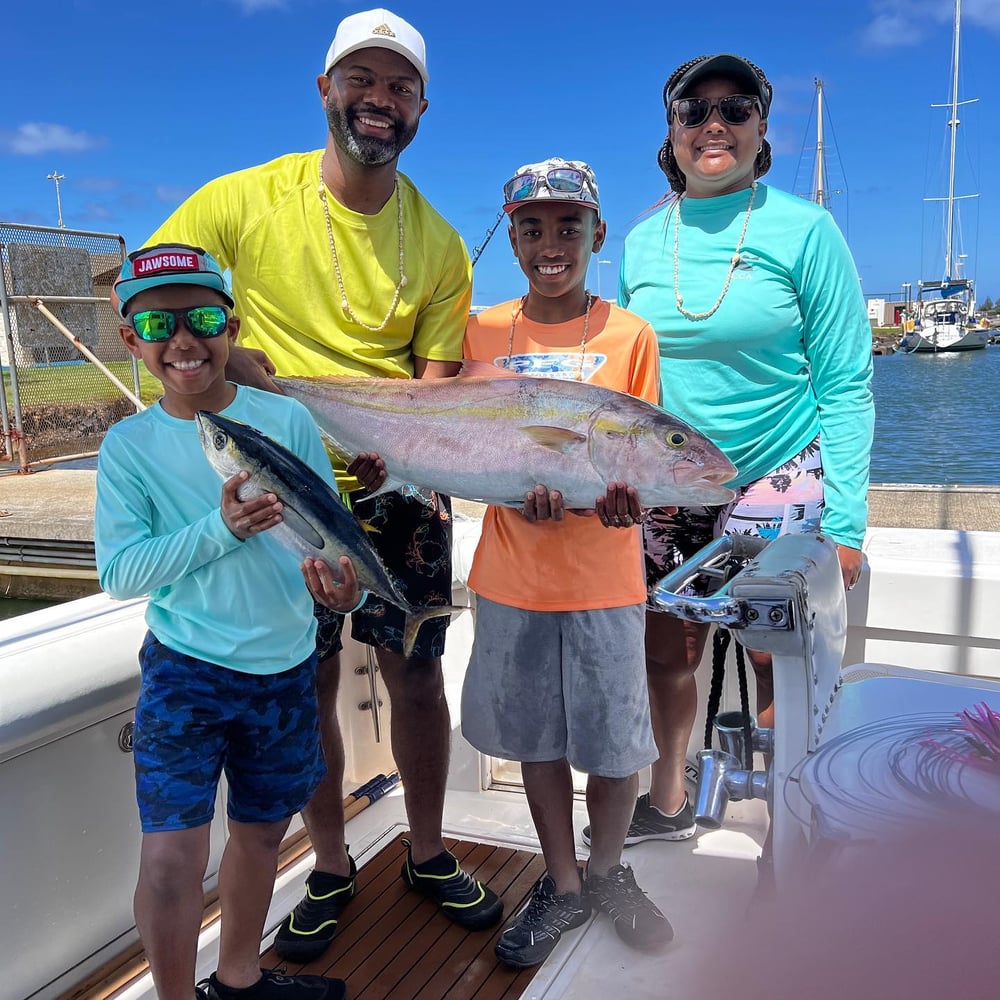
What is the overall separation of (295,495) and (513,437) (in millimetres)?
601

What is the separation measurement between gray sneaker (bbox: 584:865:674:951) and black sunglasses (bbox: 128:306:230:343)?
1.80 meters

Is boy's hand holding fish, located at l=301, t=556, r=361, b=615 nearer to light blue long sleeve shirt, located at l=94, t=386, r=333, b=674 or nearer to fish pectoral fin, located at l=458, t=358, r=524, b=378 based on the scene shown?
light blue long sleeve shirt, located at l=94, t=386, r=333, b=674

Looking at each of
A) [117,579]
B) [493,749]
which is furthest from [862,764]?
[117,579]

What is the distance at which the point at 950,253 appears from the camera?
57.2 metres

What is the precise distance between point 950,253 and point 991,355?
10.0 metres

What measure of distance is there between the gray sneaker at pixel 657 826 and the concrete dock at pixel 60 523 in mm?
6903

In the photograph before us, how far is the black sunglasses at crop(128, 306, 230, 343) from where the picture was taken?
178cm

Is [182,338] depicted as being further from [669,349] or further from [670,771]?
[670,771]

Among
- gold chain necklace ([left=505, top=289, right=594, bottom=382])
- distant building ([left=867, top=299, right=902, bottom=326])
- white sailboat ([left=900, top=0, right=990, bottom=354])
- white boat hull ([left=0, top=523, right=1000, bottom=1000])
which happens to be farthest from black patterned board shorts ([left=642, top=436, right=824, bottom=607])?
distant building ([left=867, top=299, right=902, bottom=326])

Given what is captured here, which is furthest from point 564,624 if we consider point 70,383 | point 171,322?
point 70,383

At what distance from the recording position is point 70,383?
11.4m

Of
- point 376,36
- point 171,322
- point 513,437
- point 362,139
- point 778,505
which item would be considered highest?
point 376,36

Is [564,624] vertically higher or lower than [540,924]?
higher

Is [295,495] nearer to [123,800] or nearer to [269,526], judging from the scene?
[269,526]
